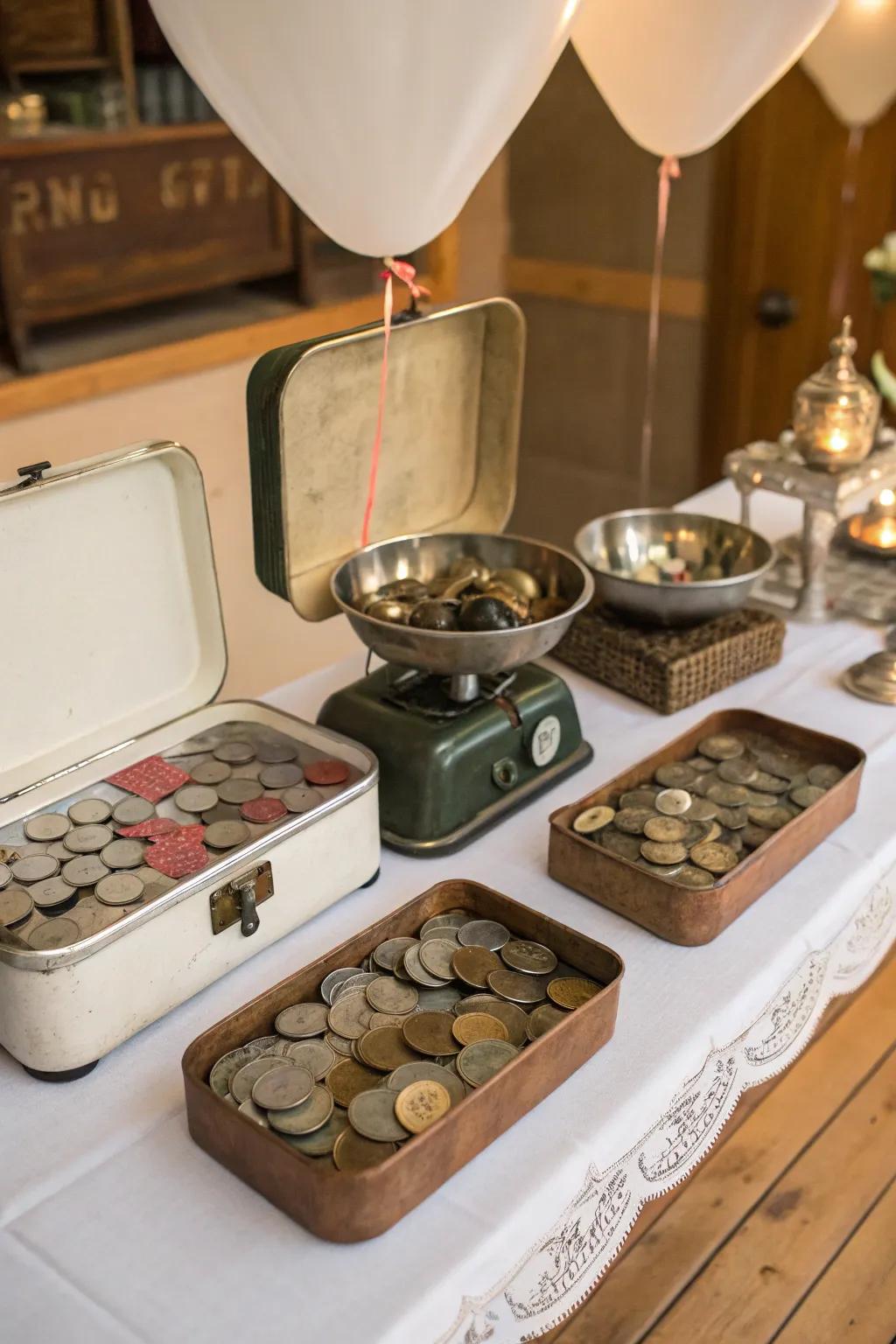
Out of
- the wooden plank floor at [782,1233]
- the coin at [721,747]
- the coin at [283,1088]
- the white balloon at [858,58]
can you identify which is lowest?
the wooden plank floor at [782,1233]

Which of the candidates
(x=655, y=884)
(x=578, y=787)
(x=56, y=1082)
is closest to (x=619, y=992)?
(x=655, y=884)

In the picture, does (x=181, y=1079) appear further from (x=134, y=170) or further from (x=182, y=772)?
(x=134, y=170)

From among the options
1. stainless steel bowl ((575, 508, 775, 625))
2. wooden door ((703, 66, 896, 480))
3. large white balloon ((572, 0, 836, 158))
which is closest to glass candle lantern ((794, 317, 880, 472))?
stainless steel bowl ((575, 508, 775, 625))

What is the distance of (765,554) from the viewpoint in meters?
1.39

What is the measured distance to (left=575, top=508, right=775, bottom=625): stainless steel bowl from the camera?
1319mm

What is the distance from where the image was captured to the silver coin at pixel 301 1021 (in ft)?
2.83

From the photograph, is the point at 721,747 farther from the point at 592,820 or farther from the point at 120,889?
the point at 120,889

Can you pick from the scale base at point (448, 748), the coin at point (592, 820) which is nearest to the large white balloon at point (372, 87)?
the scale base at point (448, 748)

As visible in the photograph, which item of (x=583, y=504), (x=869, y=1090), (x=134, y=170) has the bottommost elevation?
(x=869, y=1090)

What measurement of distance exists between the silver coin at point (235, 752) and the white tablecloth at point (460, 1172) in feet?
0.52

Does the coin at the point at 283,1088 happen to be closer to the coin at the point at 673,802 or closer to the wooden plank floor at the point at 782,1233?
the coin at the point at 673,802

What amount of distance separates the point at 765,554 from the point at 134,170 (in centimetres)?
161

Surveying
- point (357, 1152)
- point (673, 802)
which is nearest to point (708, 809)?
point (673, 802)

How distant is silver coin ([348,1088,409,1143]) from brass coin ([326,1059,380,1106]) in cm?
1
